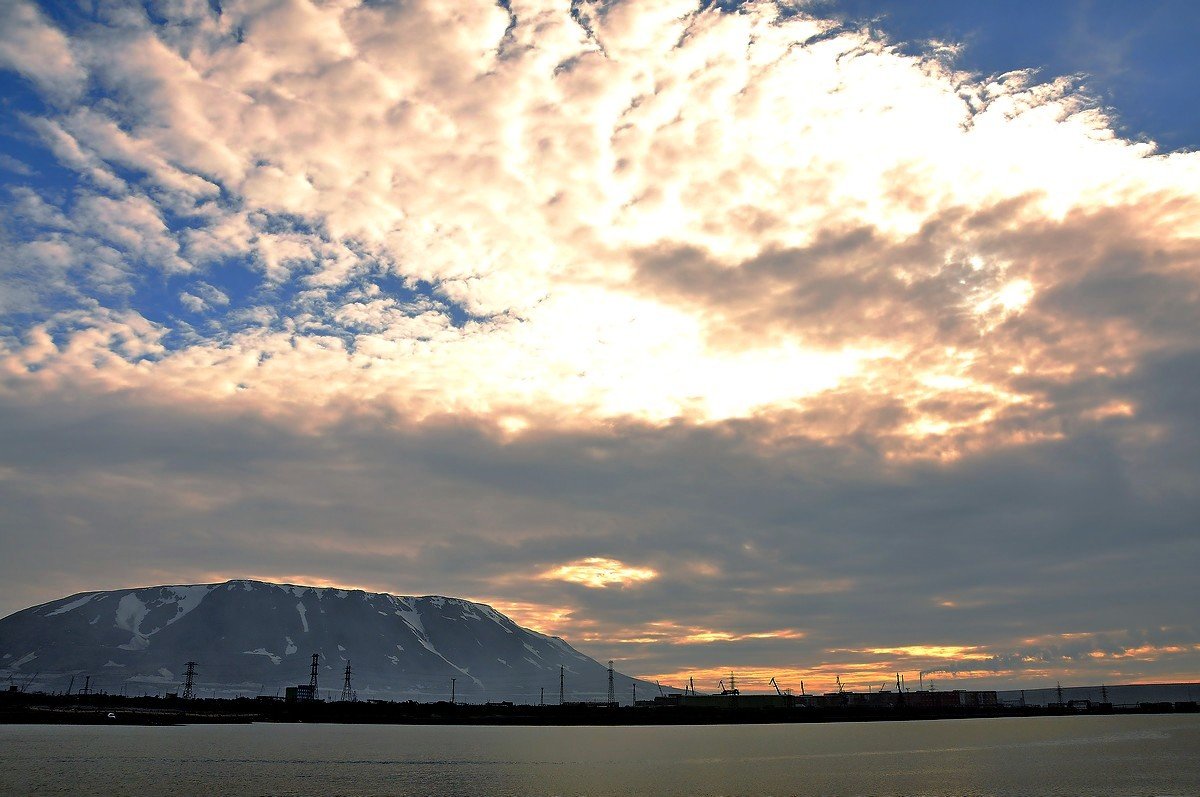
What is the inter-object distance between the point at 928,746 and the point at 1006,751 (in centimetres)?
2167

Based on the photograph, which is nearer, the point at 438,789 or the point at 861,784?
the point at 438,789

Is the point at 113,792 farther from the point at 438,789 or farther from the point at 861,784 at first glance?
the point at 861,784

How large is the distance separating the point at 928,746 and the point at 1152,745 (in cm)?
5086

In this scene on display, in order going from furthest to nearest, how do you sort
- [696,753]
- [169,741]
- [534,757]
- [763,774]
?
1. [169,741]
2. [696,753]
3. [534,757]
4. [763,774]

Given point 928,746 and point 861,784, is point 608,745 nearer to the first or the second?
point 928,746

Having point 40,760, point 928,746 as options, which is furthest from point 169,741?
point 928,746

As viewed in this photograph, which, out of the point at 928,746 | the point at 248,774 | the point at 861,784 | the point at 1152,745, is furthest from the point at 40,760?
the point at 1152,745

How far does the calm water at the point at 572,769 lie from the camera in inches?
3952

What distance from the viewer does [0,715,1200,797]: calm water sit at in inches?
3952

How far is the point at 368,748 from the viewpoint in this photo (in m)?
173

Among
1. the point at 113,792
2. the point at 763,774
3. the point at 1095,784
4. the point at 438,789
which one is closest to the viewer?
the point at 113,792

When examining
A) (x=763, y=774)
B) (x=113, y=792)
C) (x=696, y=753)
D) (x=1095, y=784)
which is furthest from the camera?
(x=696, y=753)

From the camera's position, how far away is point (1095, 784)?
360 feet

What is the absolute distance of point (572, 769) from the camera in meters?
130
